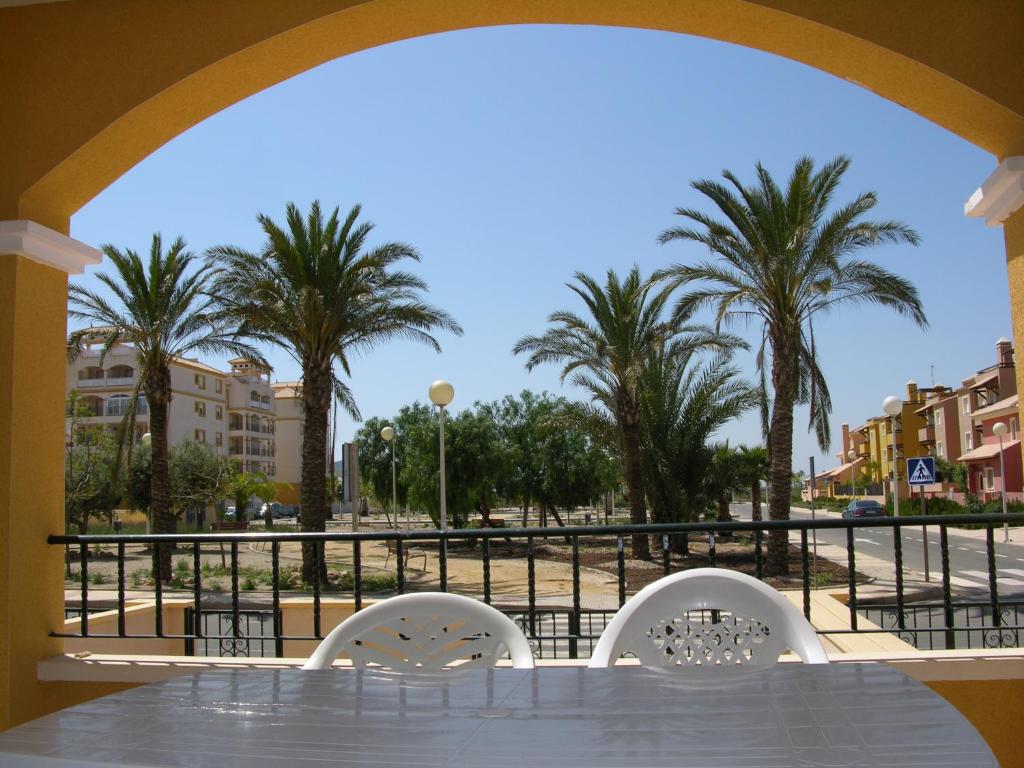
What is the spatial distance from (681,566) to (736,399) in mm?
3731

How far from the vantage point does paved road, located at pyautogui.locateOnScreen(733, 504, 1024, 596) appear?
1623cm

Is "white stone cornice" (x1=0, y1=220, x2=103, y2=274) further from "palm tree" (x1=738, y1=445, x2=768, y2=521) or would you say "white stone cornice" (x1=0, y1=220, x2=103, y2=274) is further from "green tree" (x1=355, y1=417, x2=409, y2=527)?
"green tree" (x1=355, y1=417, x2=409, y2=527)

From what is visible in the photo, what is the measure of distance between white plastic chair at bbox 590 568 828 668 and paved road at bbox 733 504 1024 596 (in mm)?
9570

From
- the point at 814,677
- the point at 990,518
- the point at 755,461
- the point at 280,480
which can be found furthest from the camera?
the point at 280,480

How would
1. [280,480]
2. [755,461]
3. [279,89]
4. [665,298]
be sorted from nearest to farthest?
[279,89] → [665,298] → [755,461] → [280,480]

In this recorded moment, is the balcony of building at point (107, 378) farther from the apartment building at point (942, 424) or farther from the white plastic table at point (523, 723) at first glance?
the white plastic table at point (523, 723)

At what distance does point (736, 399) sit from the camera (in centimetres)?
1862

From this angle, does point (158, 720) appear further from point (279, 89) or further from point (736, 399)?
point (736, 399)

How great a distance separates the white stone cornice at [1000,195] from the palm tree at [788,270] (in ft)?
36.8

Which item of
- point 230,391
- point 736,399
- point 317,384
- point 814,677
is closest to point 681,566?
point 736,399

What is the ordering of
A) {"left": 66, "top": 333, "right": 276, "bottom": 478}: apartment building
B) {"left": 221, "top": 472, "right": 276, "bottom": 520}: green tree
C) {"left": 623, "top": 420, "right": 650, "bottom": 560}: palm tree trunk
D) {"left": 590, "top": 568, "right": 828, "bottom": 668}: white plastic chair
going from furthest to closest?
{"left": 66, "top": 333, "right": 276, "bottom": 478}: apartment building
{"left": 221, "top": 472, "right": 276, "bottom": 520}: green tree
{"left": 623, "top": 420, "right": 650, "bottom": 560}: palm tree trunk
{"left": 590, "top": 568, "right": 828, "bottom": 668}: white plastic chair

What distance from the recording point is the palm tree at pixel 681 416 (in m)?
18.7

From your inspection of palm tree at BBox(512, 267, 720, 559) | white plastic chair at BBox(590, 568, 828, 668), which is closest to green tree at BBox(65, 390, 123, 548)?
palm tree at BBox(512, 267, 720, 559)

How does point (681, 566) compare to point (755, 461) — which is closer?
point (681, 566)
